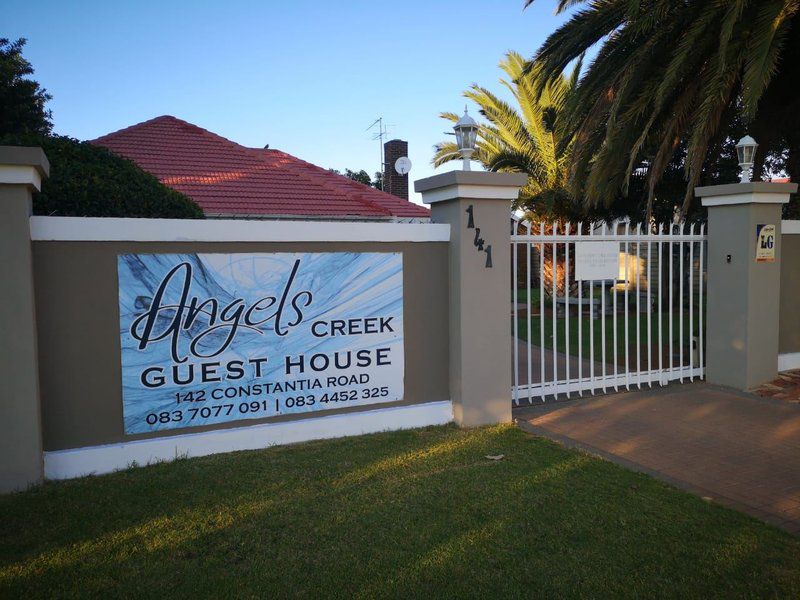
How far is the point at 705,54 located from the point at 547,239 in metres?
4.30

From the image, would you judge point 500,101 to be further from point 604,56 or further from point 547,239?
point 547,239

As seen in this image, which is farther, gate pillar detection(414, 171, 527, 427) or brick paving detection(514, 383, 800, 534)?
gate pillar detection(414, 171, 527, 427)

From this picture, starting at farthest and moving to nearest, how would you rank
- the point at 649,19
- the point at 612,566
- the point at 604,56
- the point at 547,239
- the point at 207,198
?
the point at 207,198 < the point at 604,56 < the point at 649,19 < the point at 547,239 < the point at 612,566

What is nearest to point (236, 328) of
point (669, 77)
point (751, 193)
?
point (751, 193)

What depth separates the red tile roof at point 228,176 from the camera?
1317cm

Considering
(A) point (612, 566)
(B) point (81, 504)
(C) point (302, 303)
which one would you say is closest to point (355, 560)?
(A) point (612, 566)

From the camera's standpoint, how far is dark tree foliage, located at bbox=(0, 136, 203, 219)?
6324mm

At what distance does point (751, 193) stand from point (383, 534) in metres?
6.41

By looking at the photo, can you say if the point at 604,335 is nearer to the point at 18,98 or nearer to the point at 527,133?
the point at 527,133

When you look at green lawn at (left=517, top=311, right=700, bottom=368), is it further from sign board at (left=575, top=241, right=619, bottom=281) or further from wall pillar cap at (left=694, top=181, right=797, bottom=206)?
sign board at (left=575, top=241, right=619, bottom=281)

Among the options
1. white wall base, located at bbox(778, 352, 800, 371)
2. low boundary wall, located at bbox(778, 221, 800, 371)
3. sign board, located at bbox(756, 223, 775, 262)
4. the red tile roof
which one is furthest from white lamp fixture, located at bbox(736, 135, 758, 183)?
the red tile roof

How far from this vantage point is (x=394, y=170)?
2336 centimetres

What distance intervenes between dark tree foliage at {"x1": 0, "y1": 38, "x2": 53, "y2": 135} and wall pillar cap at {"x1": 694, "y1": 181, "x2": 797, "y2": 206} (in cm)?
1506

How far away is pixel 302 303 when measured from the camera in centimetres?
602
